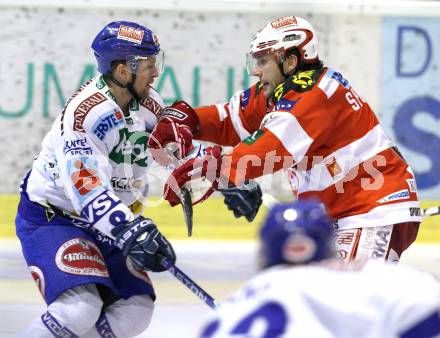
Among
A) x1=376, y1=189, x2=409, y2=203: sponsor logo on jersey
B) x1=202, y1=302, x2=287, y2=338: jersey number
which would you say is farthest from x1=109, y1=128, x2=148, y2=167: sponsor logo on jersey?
x1=202, y1=302, x2=287, y2=338: jersey number

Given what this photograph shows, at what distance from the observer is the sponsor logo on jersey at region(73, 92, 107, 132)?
138 inches

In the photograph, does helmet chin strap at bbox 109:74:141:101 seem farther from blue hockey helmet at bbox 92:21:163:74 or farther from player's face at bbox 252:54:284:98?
player's face at bbox 252:54:284:98

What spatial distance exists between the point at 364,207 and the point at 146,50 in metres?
0.93

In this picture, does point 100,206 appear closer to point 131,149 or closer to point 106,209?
point 106,209

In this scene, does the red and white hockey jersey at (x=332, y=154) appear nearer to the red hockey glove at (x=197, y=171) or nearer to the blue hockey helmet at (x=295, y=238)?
the red hockey glove at (x=197, y=171)

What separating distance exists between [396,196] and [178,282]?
2.04 m

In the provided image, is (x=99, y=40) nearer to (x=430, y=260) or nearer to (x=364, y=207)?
(x=364, y=207)

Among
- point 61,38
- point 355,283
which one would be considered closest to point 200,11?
point 61,38

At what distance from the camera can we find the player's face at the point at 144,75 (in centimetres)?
368

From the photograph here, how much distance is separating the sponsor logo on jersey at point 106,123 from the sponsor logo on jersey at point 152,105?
8.8 inches

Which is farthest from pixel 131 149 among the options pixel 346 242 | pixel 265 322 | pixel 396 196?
pixel 265 322

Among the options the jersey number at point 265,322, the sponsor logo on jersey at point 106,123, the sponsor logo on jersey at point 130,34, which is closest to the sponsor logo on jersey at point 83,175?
the sponsor logo on jersey at point 106,123

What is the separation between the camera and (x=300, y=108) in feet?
11.4

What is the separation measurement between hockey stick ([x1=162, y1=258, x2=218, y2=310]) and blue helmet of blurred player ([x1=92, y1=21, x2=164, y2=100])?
0.64 metres
